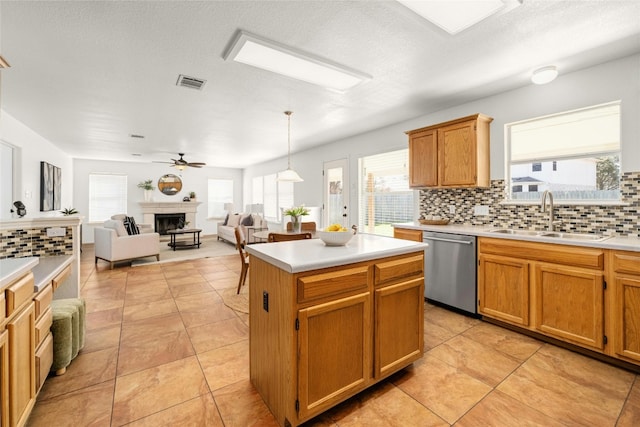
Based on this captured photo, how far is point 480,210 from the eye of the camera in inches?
140

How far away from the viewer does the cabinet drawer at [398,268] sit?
180 cm

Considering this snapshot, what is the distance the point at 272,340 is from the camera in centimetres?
163

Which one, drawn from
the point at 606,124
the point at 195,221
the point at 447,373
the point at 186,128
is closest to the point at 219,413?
the point at 447,373

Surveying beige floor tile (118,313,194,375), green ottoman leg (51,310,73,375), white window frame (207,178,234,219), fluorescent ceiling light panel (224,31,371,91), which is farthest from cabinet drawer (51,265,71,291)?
white window frame (207,178,234,219)

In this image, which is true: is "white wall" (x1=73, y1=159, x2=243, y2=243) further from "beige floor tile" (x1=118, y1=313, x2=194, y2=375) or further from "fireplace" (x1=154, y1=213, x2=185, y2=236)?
"beige floor tile" (x1=118, y1=313, x2=194, y2=375)

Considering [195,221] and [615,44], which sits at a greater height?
[615,44]

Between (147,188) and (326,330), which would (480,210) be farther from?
(147,188)

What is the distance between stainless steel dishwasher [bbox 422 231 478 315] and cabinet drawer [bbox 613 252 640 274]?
1025mm

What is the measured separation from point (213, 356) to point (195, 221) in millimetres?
8052

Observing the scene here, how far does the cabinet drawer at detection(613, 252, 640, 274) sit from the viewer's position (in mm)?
2037

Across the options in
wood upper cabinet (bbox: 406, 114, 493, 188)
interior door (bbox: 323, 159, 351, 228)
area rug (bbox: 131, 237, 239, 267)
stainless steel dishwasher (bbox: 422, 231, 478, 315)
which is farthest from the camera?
area rug (bbox: 131, 237, 239, 267)

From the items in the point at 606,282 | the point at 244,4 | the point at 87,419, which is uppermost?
the point at 244,4

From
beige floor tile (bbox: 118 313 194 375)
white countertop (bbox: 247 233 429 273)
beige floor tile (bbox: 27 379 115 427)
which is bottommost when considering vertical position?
beige floor tile (bbox: 27 379 115 427)

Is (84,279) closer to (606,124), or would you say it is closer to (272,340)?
(272,340)
